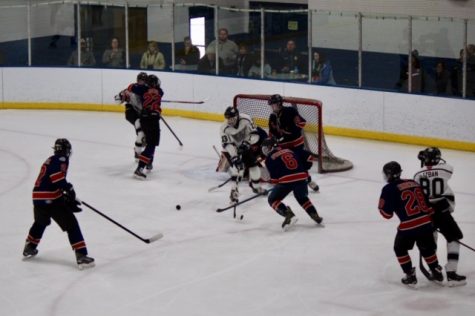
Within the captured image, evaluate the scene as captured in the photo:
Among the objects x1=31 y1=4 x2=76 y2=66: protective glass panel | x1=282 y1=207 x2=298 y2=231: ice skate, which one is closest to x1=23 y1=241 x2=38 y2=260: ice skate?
x1=282 y1=207 x2=298 y2=231: ice skate

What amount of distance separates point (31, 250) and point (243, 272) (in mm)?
1777

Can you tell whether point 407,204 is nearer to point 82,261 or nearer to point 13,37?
point 82,261

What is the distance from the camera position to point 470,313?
804 cm

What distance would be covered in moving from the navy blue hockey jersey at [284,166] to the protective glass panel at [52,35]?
24.2 ft

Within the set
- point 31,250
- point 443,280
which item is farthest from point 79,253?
point 443,280

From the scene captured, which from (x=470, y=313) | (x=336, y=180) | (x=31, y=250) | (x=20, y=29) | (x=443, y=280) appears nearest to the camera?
(x=470, y=313)

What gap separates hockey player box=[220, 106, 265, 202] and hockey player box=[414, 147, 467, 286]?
8.76ft

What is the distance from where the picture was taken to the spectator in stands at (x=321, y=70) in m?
14.7

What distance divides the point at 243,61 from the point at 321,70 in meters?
1.25

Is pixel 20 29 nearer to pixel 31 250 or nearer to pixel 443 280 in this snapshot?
pixel 31 250

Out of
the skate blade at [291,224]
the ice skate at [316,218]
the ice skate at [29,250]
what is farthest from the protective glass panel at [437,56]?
the ice skate at [29,250]

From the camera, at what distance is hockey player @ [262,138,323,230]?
32.8ft

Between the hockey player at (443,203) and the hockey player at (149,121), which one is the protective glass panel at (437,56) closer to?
the hockey player at (149,121)

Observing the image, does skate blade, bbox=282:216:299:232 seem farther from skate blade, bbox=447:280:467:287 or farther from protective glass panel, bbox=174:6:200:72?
protective glass panel, bbox=174:6:200:72
